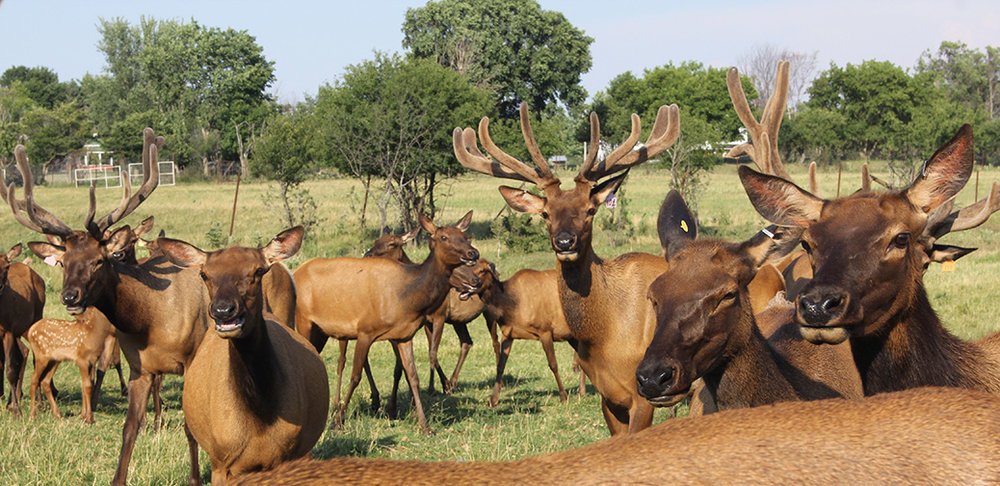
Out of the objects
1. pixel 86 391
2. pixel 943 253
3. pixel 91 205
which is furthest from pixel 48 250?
pixel 943 253

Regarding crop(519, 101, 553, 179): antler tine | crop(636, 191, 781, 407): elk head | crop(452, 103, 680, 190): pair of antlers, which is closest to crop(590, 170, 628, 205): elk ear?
crop(452, 103, 680, 190): pair of antlers

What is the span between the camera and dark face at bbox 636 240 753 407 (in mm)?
4492

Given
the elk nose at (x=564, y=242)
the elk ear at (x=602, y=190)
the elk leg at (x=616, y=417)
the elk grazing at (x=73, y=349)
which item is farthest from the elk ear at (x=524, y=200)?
the elk grazing at (x=73, y=349)

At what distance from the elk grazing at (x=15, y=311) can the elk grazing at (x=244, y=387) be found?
17.8 feet

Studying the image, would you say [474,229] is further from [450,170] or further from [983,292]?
[983,292]

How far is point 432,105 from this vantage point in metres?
33.9

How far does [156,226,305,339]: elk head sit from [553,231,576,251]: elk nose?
1.75 m

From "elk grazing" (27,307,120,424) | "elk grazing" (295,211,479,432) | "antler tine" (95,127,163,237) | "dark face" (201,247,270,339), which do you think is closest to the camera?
"dark face" (201,247,270,339)

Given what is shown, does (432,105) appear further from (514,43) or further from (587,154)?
(514,43)

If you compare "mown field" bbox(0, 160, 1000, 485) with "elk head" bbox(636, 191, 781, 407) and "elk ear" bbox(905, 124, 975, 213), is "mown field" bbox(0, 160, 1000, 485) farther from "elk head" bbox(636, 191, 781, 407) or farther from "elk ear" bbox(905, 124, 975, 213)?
"elk ear" bbox(905, 124, 975, 213)

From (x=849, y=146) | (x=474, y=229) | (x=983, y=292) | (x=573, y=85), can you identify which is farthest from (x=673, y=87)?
(x=983, y=292)

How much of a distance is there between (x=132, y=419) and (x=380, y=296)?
4.25 meters

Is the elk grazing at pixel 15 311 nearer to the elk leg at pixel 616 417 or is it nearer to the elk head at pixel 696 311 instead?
the elk leg at pixel 616 417

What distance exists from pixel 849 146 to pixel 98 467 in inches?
2279
